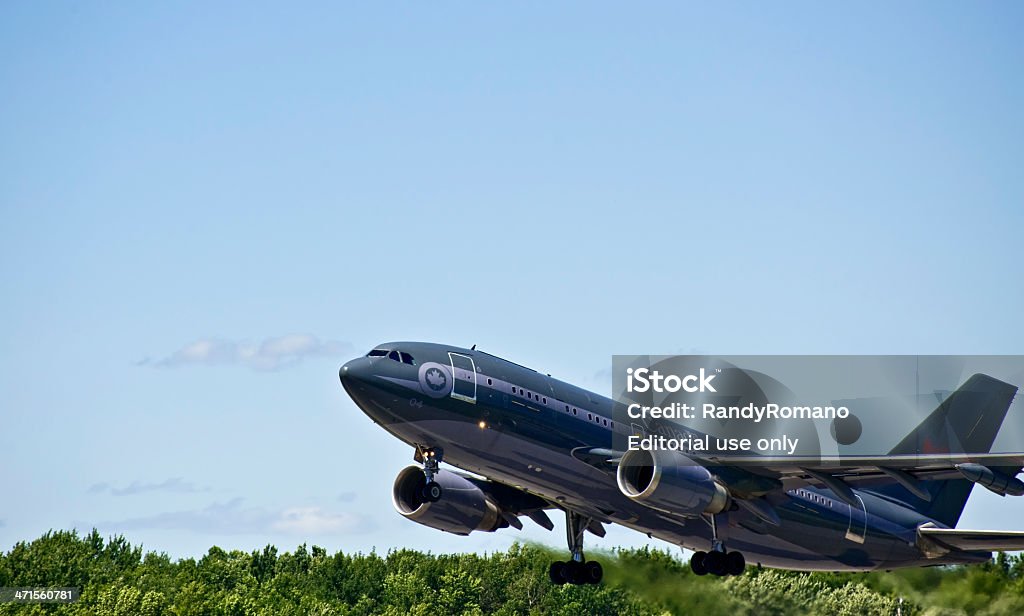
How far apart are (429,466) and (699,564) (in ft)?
32.9

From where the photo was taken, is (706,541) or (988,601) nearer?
(706,541)

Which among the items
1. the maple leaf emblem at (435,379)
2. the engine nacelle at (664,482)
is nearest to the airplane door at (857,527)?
the engine nacelle at (664,482)

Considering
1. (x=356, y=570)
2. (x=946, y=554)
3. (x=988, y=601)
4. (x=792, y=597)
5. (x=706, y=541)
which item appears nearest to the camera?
(x=706, y=541)

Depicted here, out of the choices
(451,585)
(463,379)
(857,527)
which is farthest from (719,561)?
(451,585)

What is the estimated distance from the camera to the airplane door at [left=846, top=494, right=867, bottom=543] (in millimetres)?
47812

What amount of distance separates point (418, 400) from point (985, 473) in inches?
591

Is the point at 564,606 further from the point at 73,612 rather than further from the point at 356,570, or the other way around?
the point at 73,612

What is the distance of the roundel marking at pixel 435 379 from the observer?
39250 millimetres

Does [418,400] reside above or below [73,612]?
above

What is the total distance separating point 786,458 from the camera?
42.8 meters

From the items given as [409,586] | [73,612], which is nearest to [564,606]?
[409,586]

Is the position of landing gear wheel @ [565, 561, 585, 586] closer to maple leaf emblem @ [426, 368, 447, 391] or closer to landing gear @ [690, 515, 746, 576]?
landing gear @ [690, 515, 746, 576]

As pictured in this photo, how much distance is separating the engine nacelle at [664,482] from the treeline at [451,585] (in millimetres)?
12431

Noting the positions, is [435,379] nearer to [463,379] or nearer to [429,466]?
[463,379]
